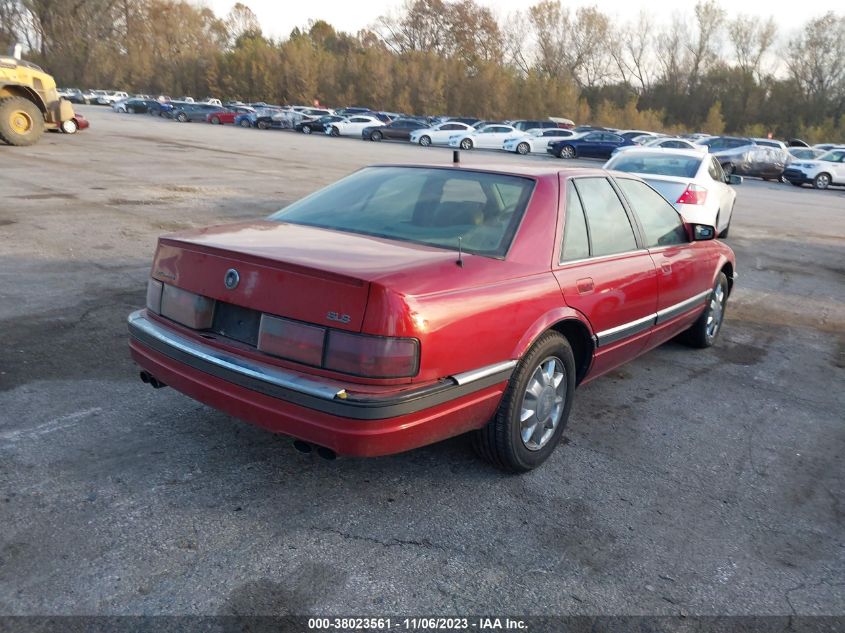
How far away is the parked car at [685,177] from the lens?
32.7 feet

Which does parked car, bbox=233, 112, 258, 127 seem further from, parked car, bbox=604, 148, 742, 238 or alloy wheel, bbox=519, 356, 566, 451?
alloy wheel, bbox=519, 356, 566, 451

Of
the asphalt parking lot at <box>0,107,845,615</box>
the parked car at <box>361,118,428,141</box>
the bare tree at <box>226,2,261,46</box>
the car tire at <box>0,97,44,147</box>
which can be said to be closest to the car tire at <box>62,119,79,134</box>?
the car tire at <box>0,97,44,147</box>

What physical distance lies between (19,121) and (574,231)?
2025 centimetres

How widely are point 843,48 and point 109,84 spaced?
84.8 meters

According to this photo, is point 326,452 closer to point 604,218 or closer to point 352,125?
point 604,218

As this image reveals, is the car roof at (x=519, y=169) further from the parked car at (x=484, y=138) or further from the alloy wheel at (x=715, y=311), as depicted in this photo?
the parked car at (x=484, y=138)

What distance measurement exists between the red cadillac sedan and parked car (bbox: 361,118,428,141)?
132 feet

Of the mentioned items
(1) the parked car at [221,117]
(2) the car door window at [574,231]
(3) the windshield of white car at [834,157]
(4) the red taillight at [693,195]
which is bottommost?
(2) the car door window at [574,231]

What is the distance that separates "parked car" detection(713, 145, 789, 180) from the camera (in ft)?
96.4

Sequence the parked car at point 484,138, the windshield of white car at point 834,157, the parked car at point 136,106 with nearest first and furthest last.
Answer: the windshield of white car at point 834,157 < the parked car at point 484,138 < the parked car at point 136,106

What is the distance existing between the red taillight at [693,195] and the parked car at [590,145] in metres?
26.1

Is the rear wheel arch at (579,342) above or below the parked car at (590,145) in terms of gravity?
below

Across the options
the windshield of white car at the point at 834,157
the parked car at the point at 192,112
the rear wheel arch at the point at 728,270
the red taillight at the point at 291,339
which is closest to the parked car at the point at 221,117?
the parked car at the point at 192,112

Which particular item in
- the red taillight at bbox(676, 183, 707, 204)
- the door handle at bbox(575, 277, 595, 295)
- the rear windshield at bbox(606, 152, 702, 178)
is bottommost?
the door handle at bbox(575, 277, 595, 295)
